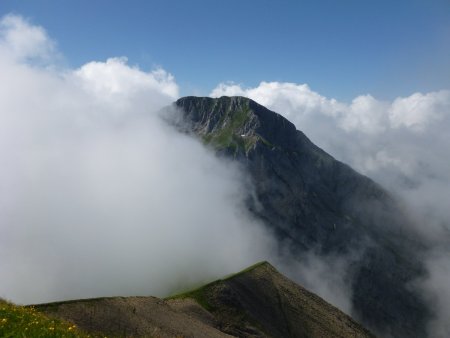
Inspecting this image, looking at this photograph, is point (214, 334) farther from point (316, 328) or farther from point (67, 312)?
point (316, 328)

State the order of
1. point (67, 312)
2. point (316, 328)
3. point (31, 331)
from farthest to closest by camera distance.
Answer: point (316, 328), point (67, 312), point (31, 331)

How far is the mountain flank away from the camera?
5769 cm

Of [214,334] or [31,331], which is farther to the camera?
[214,334]

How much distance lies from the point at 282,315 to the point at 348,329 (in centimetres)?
1822

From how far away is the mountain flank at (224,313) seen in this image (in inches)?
2271

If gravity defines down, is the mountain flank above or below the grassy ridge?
above

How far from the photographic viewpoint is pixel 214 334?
67.1 m

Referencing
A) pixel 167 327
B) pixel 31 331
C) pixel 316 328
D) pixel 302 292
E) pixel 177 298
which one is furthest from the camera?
pixel 302 292

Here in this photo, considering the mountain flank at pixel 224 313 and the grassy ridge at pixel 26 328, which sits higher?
the mountain flank at pixel 224 313

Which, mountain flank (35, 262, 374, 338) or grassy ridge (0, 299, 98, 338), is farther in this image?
mountain flank (35, 262, 374, 338)

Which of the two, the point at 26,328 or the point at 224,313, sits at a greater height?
the point at 224,313

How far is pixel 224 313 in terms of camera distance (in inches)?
3413

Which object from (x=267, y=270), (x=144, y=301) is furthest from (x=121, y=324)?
(x=267, y=270)

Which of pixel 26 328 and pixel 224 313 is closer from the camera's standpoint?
pixel 26 328
